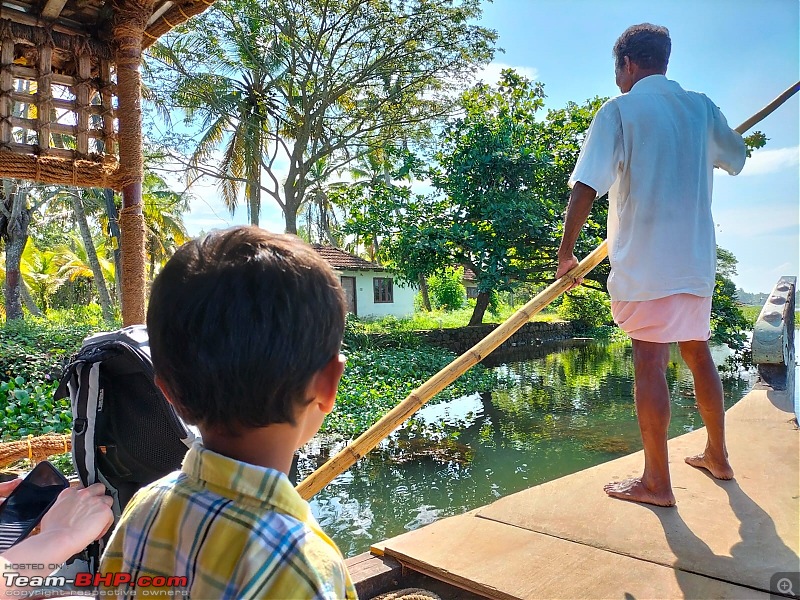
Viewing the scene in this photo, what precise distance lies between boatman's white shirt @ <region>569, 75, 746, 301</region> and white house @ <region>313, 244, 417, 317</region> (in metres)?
15.9

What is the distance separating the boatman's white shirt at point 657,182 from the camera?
6.67 feet

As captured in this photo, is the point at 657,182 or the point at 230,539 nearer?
the point at 230,539

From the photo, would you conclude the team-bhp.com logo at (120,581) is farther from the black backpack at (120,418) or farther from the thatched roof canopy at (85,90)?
the thatched roof canopy at (85,90)

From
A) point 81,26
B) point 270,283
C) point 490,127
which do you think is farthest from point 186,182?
point 270,283

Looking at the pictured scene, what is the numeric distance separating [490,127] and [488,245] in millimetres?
2398

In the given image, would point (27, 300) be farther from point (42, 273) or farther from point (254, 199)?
point (254, 199)

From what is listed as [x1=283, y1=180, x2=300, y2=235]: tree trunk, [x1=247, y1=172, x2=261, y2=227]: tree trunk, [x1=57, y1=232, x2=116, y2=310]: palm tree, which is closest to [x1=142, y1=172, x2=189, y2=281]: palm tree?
[x1=57, y1=232, x2=116, y2=310]: palm tree

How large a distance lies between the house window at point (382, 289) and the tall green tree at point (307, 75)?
6.29m

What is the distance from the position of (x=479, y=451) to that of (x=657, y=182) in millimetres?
4847

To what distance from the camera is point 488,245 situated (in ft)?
36.0

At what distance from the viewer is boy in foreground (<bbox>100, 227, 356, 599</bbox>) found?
662mm

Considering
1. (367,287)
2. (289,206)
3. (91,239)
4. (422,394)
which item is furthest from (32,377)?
(367,287)

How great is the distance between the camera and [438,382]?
2127 millimetres

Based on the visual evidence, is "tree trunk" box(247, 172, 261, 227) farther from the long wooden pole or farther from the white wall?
the long wooden pole
